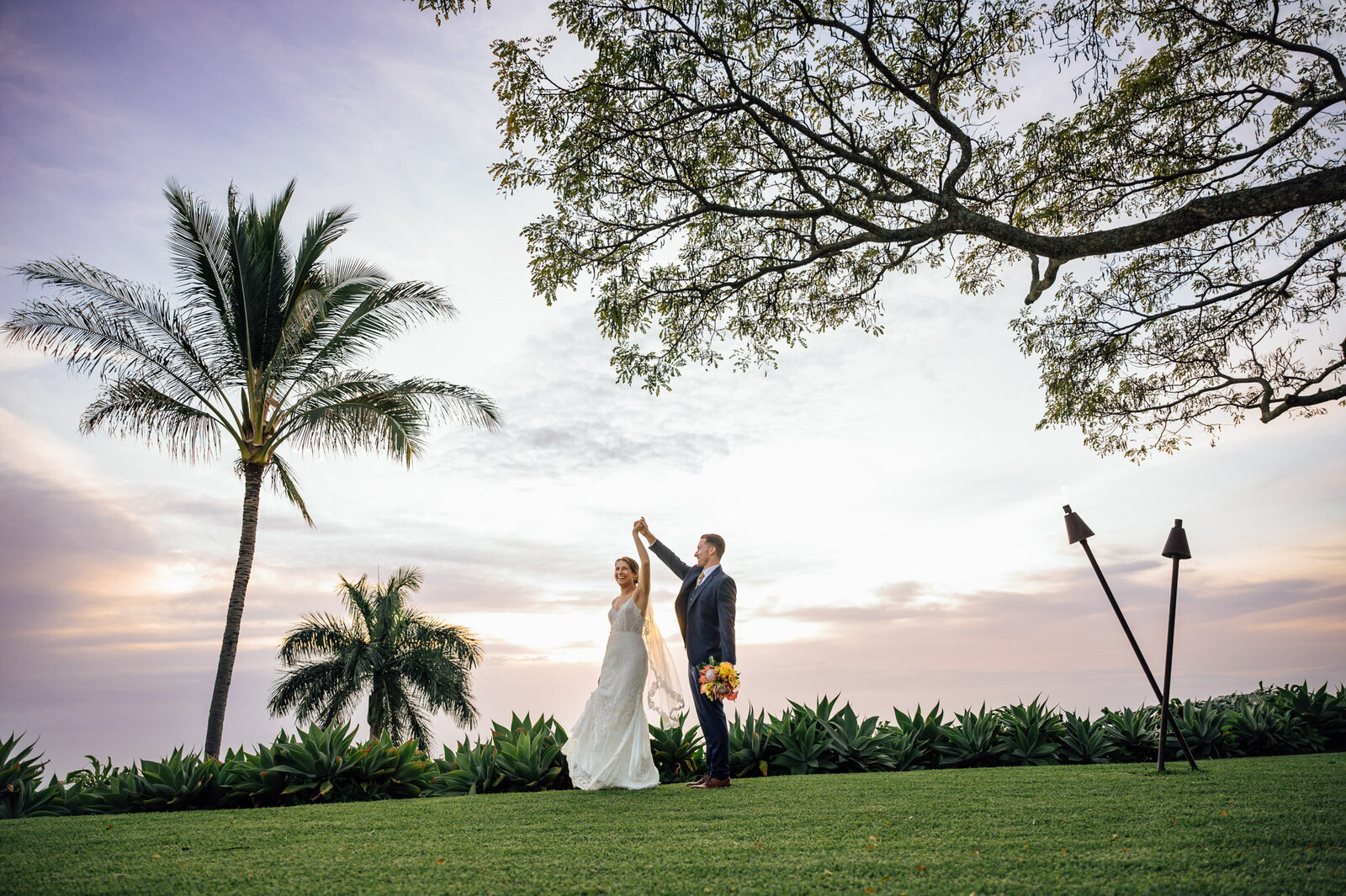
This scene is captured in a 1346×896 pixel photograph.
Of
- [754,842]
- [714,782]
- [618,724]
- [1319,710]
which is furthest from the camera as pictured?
[1319,710]

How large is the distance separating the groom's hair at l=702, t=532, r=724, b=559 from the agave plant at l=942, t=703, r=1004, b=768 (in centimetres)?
400

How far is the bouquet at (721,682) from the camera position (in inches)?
283

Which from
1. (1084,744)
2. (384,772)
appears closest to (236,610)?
(384,772)

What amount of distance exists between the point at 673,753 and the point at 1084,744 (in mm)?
4951

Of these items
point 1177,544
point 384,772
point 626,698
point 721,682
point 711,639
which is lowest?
point 384,772

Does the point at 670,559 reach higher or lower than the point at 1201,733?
higher

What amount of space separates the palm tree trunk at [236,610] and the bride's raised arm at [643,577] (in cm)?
1005

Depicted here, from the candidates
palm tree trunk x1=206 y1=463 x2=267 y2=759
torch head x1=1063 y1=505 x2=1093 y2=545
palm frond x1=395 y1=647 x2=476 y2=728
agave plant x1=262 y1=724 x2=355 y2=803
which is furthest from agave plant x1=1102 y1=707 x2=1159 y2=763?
palm frond x1=395 y1=647 x2=476 y2=728

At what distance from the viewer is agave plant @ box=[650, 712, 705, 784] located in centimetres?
875

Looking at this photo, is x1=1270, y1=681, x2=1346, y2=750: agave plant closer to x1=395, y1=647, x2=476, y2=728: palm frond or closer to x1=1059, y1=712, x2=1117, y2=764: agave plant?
x1=1059, y1=712, x2=1117, y2=764: agave plant

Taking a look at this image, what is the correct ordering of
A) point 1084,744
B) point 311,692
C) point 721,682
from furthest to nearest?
1. point 311,692
2. point 1084,744
3. point 721,682

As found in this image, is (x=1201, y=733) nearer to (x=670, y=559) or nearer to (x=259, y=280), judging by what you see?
(x=670, y=559)

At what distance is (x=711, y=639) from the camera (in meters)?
7.64

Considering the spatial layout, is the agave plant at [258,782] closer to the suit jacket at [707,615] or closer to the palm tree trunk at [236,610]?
the suit jacket at [707,615]
